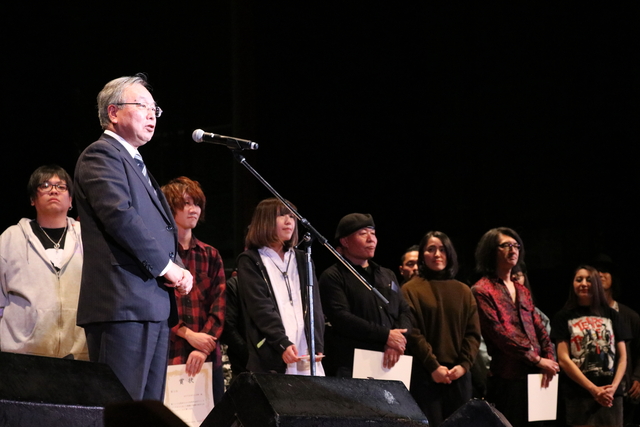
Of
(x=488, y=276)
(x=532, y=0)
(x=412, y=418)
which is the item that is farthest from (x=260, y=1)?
(x=412, y=418)

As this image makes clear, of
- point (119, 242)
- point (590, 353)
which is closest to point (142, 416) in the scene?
point (119, 242)

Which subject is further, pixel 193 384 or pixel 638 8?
pixel 638 8

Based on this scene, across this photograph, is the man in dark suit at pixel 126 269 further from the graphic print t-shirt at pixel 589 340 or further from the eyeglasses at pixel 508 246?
the graphic print t-shirt at pixel 589 340

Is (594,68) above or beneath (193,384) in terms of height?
above

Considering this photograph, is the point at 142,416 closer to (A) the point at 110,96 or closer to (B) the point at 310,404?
(B) the point at 310,404

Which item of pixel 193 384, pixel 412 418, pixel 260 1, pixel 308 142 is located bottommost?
pixel 193 384

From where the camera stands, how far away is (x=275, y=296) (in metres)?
3.71

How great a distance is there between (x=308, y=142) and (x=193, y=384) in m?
3.32

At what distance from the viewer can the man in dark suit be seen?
96.1 inches

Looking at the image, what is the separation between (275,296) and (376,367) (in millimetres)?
680

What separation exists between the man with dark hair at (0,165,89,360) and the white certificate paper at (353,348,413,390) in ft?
4.38

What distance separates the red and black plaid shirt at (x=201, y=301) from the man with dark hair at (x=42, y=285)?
1.45ft

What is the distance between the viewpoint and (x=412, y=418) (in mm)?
2023

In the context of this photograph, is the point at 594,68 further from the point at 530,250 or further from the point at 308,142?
the point at 308,142
